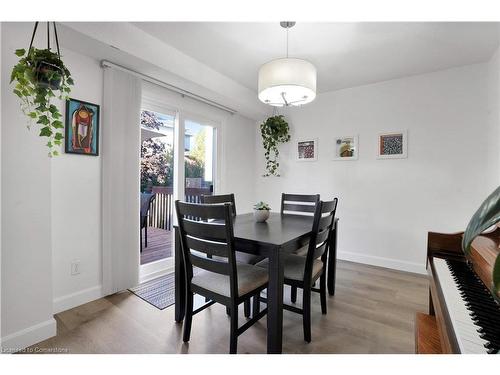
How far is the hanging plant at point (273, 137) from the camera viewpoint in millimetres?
3572

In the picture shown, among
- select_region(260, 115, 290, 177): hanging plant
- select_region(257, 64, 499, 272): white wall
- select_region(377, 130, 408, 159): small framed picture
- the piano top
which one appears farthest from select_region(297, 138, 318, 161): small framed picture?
the piano top

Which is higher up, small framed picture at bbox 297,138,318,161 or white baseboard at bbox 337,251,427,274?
small framed picture at bbox 297,138,318,161

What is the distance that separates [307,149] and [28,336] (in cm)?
350

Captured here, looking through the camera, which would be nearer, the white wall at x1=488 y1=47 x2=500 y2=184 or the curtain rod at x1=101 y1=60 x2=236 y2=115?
the curtain rod at x1=101 y1=60 x2=236 y2=115

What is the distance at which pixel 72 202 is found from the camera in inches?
78.6

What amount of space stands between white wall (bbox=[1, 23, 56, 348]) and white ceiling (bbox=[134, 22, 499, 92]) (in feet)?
3.84

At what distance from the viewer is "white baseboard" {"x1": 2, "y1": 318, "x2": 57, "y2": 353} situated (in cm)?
146

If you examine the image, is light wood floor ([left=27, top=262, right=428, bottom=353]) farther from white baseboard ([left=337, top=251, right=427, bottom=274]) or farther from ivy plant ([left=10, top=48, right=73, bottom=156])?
ivy plant ([left=10, top=48, right=73, bottom=156])

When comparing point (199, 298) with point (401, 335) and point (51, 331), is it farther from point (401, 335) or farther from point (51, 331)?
point (401, 335)

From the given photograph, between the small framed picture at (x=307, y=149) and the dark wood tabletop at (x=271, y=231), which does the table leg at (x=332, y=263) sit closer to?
the dark wood tabletop at (x=271, y=231)

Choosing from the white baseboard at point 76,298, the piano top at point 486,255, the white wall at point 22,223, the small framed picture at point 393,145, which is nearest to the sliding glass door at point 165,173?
the white baseboard at point 76,298

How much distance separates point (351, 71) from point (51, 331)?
12.0ft

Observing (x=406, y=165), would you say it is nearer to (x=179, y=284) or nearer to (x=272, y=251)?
(x=272, y=251)
